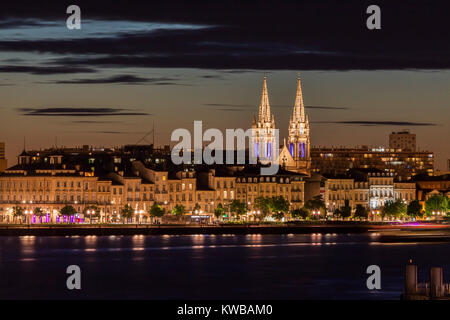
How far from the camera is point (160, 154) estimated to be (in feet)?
502

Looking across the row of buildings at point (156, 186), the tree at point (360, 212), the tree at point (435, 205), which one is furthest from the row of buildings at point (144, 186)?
the tree at point (435, 205)

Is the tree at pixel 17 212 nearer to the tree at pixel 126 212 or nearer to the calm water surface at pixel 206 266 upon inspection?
the calm water surface at pixel 206 266

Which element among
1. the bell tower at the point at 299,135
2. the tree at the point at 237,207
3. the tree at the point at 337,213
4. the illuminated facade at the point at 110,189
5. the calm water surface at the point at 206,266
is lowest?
the calm water surface at the point at 206,266

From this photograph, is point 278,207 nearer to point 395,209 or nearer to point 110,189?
point 110,189

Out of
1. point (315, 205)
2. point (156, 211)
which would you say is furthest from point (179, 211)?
point (315, 205)

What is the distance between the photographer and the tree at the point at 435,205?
145 metres

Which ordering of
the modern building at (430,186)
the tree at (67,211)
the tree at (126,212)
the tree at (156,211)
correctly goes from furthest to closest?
the modern building at (430,186)
the tree at (156,211)
the tree at (126,212)
the tree at (67,211)

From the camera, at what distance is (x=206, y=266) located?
81.4 m

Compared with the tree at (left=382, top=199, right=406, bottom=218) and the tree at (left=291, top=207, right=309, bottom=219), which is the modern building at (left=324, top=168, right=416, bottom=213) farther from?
the tree at (left=291, top=207, right=309, bottom=219)

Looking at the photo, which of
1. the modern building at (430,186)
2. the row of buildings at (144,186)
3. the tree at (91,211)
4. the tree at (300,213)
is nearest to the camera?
the tree at (91,211)

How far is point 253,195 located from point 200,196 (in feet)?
22.3

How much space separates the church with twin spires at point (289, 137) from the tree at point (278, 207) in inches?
1116

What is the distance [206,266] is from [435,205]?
67.3 meters
